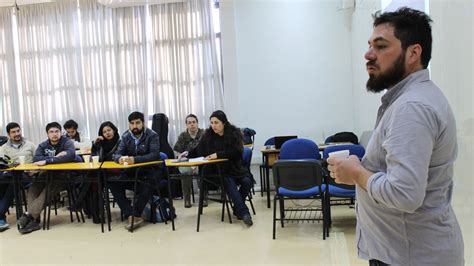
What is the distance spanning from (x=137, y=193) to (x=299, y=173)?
2.04 metres

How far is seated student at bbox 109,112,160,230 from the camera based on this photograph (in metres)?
4.37

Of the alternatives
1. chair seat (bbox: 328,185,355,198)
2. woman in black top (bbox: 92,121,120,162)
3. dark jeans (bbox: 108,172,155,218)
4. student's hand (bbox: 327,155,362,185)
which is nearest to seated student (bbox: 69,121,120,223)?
woman in black top (bbox: 92,121,120,162)

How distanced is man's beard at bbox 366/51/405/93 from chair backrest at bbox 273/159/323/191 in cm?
243

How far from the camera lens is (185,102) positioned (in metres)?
6.82

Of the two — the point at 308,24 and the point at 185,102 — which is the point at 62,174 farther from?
the point at 308,24

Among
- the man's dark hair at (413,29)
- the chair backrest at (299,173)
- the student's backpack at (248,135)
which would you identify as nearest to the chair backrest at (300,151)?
the chair backrest at (299,173)

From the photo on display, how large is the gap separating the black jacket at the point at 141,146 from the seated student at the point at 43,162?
79 centimetres

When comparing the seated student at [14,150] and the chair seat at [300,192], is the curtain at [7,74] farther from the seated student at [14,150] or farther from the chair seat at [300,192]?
the chair seat at [300,192]

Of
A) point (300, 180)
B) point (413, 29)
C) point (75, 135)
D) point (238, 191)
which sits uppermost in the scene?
point (413, 29)

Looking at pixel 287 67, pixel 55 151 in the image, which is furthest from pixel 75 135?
pixel 287 67

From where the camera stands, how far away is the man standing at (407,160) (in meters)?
0.92

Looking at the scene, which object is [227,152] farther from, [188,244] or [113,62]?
[113,62]

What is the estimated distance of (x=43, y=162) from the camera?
4.63 meters

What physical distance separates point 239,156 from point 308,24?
327 centimetres
